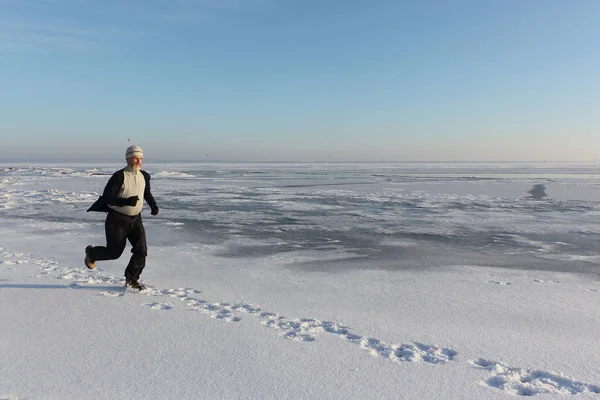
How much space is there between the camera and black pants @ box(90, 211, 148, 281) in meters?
4.34

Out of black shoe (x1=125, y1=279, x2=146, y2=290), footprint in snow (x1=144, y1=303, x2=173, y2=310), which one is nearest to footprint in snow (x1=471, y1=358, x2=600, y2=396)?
footprint in snow (x1=144, y1=303, x2=173, y2=310)

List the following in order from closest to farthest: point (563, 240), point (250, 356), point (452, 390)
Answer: point (452, 390) < point (250, 356) < point (563, 240)

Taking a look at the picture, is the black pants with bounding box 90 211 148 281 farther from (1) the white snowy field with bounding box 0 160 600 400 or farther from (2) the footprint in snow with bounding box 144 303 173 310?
(2) the footprint in snow with bounding box 144 303 173 310

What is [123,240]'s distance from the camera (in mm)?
4453

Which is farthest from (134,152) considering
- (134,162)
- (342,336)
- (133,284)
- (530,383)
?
(530,383)

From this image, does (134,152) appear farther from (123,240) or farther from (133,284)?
(133,284)

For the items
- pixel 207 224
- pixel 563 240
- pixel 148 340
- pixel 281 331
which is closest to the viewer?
pixel 148 340

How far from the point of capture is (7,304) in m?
3.86

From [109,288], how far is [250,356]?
89.9 inches

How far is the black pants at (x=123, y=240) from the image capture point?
434 cm

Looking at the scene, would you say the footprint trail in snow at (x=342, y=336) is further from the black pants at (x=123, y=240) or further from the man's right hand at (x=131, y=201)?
the man's right hand at (x=131, y=201)

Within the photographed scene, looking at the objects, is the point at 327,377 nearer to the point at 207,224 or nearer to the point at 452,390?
the point at 452,390

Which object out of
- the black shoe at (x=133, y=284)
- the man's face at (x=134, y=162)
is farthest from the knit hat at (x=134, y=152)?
the black shoe at (x=133, y=284)

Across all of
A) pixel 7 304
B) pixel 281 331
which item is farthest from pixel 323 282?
pixel 7 304
